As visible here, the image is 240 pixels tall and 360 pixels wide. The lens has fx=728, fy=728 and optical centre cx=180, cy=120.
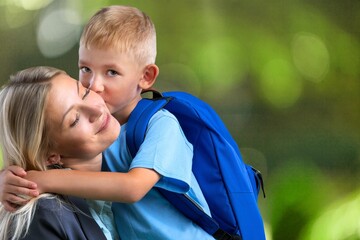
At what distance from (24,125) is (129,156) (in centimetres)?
22

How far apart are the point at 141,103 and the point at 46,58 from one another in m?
1.11

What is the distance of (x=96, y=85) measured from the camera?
52.7 inches

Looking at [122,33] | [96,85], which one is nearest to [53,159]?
[96,85]

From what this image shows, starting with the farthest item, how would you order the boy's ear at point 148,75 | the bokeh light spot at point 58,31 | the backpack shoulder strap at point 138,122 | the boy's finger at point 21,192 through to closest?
1. the bokeh light spot at point 58,31
2. the boy's ear at point 148,75
3. the backpack shoulder strap at point 138,122
4. the boy's finger at point 21,192

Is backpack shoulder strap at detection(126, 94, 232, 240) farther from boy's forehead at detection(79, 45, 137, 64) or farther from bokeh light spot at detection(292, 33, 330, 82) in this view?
bokeh light spot at detection(292, 33, 330, 82)

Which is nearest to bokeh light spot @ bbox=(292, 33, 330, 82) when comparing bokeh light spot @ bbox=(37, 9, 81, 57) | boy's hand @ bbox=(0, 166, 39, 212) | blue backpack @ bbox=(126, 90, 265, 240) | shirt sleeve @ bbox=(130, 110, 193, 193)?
bokeh light spot @ bbox=(37, 9, 81, 57)

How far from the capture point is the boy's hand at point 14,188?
1191mm

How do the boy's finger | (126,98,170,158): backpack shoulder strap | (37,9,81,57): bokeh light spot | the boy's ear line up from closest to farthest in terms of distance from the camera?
Answer: the boy's finger < (126,98,170,158): backpack shoulder strap < the boy's ear < (37,9,81,57): bokeh light spot

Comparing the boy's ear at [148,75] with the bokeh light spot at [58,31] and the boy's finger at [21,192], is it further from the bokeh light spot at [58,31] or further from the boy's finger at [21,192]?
the bokeh light spot at [58,31]

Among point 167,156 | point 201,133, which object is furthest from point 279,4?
point 167,156

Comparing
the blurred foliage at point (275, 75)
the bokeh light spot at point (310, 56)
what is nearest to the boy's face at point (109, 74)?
the blurred foliage at point (275, 75)

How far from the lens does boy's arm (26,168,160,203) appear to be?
1.20m

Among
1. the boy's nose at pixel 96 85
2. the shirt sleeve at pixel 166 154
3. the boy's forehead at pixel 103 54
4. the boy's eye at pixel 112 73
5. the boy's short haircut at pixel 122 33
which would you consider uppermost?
the boy's short haircut at pixel 122 33

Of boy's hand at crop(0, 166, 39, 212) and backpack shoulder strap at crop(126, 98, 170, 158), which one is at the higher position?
backpack shoulder strap at crop(126, 98, 170, 158)
